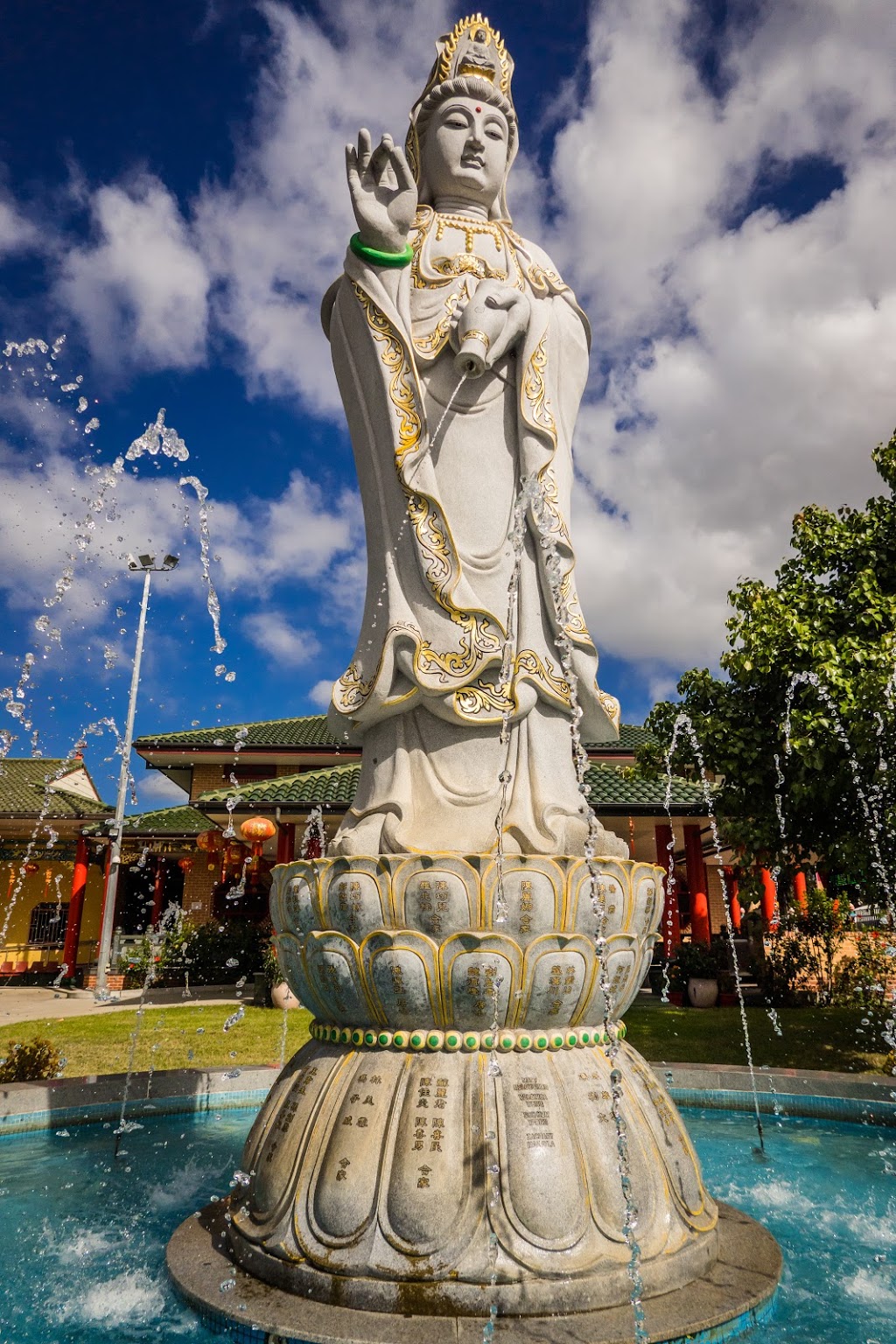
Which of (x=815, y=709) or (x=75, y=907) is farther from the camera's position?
(x=75, y=907)

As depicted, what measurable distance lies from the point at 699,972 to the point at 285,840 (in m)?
7.32

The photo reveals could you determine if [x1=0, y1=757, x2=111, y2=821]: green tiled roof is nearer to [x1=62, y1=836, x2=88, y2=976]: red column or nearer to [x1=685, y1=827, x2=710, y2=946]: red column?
[x1=62, y1=836, x2=88, y2=976]: red column

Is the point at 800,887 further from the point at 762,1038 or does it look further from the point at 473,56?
the point at 473,56

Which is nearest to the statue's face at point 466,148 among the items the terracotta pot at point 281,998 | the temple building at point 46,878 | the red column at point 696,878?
the terracotta pot at point 281,998

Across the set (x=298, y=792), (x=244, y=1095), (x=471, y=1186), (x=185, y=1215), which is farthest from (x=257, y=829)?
(x=471, y=1186)

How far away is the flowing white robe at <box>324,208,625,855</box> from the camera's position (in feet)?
12.9

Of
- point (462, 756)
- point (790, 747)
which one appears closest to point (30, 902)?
point (790, 747)

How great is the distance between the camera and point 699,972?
13.5 metres

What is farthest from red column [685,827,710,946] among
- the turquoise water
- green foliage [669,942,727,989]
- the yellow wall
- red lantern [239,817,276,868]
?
the yellow wall

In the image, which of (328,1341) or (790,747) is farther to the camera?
(790,747)

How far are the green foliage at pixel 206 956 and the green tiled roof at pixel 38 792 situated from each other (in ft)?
12.0

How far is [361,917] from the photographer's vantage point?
10.7 feet

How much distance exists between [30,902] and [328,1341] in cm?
2023

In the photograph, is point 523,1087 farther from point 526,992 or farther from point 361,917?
point 361,917
